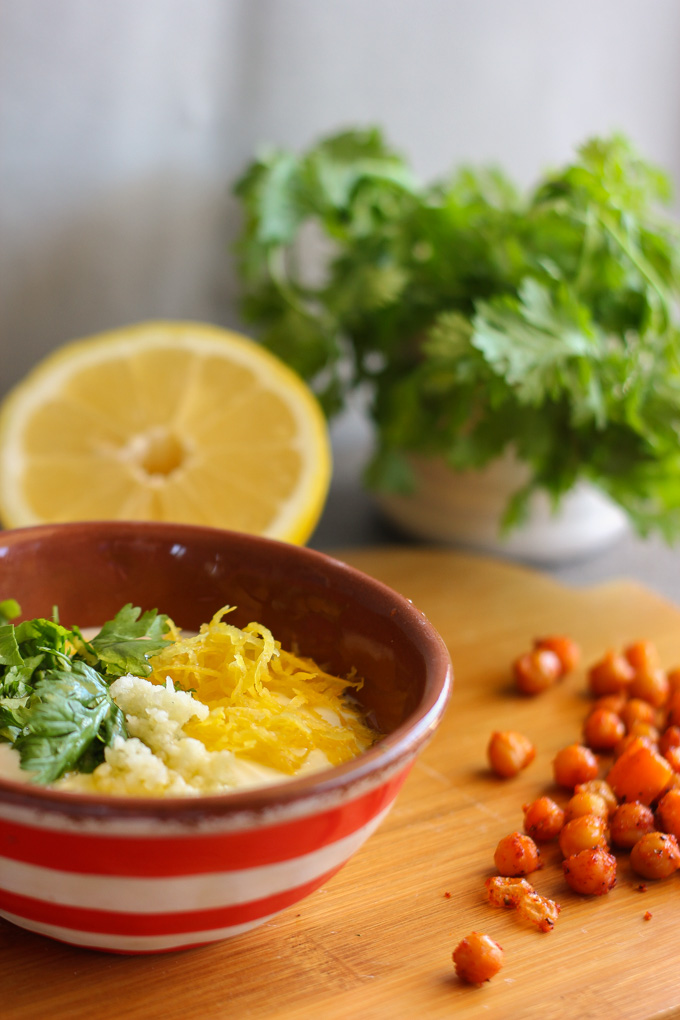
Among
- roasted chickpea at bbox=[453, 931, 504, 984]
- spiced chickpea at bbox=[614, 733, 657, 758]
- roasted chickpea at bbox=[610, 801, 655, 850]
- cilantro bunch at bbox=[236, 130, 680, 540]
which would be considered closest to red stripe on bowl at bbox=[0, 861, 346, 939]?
roasted chickpea at bbox=[453, 931, 504, 984]

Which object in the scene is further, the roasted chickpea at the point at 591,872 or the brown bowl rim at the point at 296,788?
the roasted chickpea at the point at 591,872

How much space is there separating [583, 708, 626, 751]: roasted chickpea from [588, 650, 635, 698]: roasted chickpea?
0.09 metres

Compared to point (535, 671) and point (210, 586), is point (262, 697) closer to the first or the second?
point (210, 586)

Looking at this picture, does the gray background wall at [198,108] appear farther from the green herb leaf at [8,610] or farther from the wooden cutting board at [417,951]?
the wooden cutting board at [417,951]

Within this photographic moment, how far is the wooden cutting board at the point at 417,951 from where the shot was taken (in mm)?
741

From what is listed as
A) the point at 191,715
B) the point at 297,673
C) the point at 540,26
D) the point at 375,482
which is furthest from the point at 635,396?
the point at 540,26

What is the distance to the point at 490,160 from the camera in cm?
194

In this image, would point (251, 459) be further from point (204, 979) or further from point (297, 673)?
point (204, 979)

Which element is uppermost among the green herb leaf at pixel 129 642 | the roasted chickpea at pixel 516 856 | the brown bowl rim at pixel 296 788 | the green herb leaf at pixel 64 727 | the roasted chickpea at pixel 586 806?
the brown bowl rim at pixel 296 788

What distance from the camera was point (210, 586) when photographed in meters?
1.00

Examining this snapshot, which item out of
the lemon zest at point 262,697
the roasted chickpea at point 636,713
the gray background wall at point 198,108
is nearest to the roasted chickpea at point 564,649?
the roasted chickpea at point 636,713

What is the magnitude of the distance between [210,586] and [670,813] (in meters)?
0.48

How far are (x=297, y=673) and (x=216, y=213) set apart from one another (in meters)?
1.05

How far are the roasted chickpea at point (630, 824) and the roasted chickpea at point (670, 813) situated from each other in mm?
13
